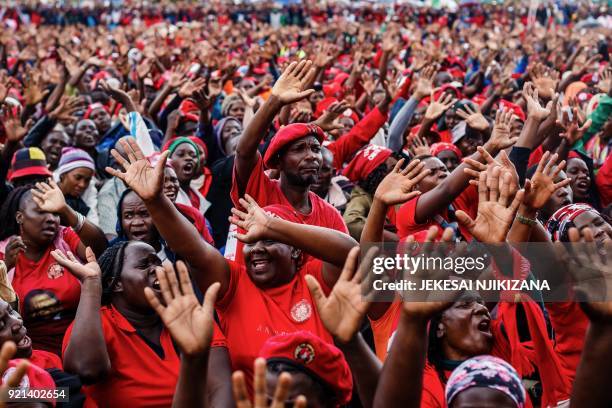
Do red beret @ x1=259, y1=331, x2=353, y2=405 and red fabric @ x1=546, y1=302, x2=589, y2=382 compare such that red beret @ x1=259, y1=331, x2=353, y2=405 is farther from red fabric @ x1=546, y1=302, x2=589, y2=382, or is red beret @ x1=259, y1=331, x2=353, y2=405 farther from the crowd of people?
red fabric @ x1=546, y1=302, x2=589, y2=382

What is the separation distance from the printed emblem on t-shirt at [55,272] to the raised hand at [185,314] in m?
1.58

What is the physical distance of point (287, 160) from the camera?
3.67 meters

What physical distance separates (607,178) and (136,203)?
3.41m

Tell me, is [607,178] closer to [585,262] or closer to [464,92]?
[585,262]

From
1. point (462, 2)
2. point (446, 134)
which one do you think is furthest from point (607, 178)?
point (462, 2)

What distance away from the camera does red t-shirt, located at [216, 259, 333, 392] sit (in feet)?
9.05

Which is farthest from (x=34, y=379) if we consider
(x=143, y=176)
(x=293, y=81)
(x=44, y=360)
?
(x=293, y=81)

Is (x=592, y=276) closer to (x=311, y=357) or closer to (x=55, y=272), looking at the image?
(x=311, y=357)

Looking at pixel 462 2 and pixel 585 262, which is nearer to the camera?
pixel 585 262

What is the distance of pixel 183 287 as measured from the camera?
6.93 ft

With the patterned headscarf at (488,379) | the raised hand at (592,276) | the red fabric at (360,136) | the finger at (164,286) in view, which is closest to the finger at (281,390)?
the finger at (164,286)

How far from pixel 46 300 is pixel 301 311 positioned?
1.31m

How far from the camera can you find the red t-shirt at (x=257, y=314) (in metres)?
2.76

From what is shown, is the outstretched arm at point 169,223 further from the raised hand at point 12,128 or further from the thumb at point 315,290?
the raised hand at point 12,128
